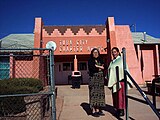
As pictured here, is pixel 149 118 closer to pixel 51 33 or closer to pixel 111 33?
pixel 111 33

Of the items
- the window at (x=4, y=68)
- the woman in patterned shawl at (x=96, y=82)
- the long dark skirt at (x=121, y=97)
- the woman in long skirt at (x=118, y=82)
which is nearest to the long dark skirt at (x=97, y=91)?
the woman in patterned shawl at (x=96, y=82)

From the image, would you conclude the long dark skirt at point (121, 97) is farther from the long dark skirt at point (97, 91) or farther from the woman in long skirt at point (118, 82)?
the long dark skirt at point (97, 91)

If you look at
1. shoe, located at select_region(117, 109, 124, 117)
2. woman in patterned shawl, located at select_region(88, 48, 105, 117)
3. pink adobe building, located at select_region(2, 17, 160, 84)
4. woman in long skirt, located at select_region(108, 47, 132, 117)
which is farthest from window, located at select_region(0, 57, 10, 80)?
pink adobe building, located at select_region(2, 17, 160, 84)

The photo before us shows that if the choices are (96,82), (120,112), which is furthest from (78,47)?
(120,112)

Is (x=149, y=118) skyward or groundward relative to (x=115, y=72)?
groundward

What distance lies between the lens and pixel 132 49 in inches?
619

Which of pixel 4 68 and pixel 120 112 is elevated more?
pixel 4 68

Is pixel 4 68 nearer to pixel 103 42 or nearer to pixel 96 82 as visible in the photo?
pixel 96 82

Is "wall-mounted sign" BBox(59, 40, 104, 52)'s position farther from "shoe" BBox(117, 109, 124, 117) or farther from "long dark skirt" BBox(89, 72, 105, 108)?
"shoe" BBox(117, 109, 124, 117)

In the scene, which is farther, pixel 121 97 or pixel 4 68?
pixel 4 68

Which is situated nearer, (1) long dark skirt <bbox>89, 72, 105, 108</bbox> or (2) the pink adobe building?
(1) long dark skirt <bbox>89, 72, 105, 108</bbox>

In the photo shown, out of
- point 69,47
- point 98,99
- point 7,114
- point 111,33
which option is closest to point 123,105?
point 98,99

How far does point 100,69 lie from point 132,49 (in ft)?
36.0

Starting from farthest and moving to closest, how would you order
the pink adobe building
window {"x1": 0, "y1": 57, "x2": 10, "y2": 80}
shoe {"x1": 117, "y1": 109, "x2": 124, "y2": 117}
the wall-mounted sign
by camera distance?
the wall-mounted sign < the pink adobe building < window {"x1": 0, "y1": 57, "x2": 10, "y2": 80} < shoe {"x1": 117, "y1": 109, "x2": 124, "y2": 117}
